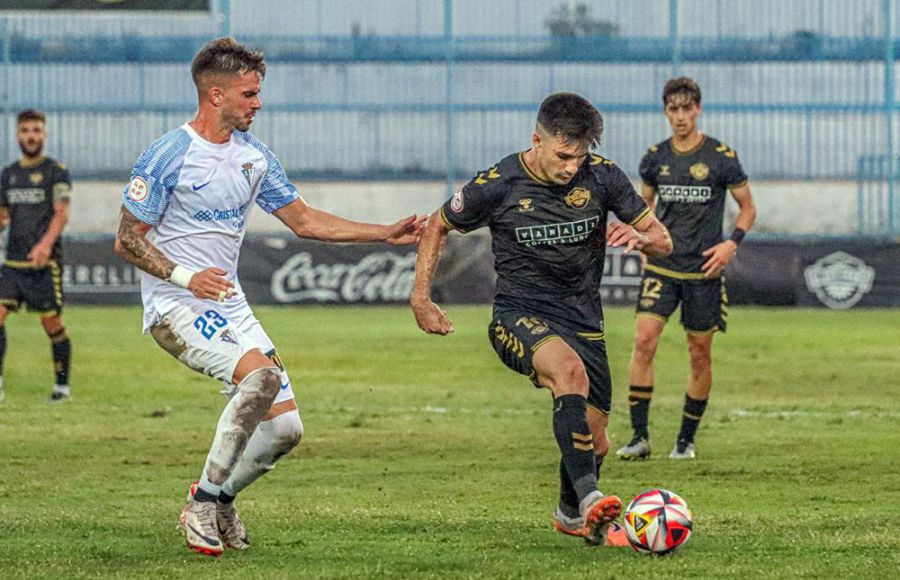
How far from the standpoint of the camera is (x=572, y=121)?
24.2 ft

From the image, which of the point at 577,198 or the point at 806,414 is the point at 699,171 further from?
the point at 577,198

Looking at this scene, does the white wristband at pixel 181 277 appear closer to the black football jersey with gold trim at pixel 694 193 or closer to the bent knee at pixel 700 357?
the black football jersey with gold trim at pixel 694 193

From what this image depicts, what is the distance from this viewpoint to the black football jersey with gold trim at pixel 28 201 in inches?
576

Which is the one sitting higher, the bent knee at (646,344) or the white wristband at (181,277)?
the white wristband at (181,277)

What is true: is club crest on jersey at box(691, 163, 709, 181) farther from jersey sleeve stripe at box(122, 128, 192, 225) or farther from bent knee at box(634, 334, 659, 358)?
jersey sleeve stripe at box(122, 128, 192, 225)

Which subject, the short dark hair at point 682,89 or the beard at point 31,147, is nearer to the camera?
the short dark hair at point 682,89

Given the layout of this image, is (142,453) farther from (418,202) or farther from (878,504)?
(418,202)

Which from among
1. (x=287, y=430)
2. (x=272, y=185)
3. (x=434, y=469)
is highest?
(x=272, y=185)

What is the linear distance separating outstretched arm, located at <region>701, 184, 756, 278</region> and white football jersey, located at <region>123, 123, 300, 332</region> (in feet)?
13.2

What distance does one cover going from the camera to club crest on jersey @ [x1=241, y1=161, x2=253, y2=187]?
7535 mm

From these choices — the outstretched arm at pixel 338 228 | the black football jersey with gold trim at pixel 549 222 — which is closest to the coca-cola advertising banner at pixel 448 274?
the outstretched arm at pixel 338 228

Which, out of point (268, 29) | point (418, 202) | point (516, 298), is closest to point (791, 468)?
point (516, 298)

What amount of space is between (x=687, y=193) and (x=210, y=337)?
15.9 ft

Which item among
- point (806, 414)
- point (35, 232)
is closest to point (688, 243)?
point (806, 414)
